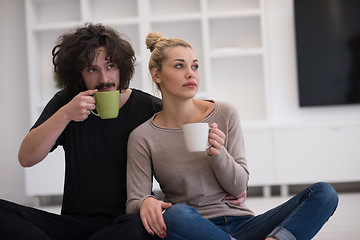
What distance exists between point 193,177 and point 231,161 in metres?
0.16

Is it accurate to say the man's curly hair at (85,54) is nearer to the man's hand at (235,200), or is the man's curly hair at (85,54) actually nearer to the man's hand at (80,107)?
the man's hand at (80,107)

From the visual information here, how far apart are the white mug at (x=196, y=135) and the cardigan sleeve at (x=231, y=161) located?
107mm

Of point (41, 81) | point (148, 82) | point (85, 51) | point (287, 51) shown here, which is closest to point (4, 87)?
point (41, 81)

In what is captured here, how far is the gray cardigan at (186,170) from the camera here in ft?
5.49

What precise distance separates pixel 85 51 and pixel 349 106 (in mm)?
3363

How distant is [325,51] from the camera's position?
4.59 m

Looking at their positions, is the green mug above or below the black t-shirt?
above

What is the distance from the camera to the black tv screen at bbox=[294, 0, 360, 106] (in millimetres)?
4555

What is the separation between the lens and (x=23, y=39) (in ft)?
16.0

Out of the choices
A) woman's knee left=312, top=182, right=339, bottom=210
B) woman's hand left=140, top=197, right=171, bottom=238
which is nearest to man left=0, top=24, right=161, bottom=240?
woman's hand left=140, top=197, right=171, bottom=238

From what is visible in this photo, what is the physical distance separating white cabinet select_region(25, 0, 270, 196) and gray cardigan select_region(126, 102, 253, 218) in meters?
2.73

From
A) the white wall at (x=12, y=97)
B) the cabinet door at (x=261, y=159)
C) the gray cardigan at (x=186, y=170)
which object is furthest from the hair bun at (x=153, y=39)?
the white wall at (x=12, y=97)

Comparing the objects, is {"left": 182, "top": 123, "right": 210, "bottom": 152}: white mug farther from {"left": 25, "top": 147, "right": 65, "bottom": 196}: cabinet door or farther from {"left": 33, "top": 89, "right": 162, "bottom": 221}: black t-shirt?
{"left": 25, "top": 147, "right": 65, "bottom": 196}: cabinet door

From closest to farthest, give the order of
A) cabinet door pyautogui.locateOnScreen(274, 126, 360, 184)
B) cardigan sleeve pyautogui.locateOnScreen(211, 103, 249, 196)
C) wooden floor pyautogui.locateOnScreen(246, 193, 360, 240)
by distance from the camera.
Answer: cardigan sleeve pyautogui.locateOnScreen(211, 103, 249, 196) → wooden floor pyautogui.locateOnScreen(246, 193, 360, 240) → cabinet door pyautogui.locateOnScreen(274, 126, 360, 184)
